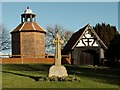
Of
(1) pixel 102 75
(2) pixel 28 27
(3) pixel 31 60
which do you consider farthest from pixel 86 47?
(1) pixel 102 75

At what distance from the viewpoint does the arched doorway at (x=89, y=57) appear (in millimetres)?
43375

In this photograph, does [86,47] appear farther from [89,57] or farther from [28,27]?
[28,27]

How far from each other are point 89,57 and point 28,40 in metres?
11.3

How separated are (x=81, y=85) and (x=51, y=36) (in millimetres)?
53034

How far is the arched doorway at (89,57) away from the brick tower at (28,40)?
7.88 meters

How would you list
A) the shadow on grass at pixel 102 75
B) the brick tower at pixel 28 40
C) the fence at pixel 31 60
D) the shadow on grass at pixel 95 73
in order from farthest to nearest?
the brick tower at pixel 28 40 < the fence at pixel 31 60 < the shadow on grass at pixel 95 73 < the shadow on grass at pixel 102 75

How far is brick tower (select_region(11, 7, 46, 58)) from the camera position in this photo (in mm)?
47750

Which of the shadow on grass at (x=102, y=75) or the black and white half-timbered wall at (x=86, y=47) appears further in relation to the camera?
the black and white half-timbered wall at (x=86, y=47)

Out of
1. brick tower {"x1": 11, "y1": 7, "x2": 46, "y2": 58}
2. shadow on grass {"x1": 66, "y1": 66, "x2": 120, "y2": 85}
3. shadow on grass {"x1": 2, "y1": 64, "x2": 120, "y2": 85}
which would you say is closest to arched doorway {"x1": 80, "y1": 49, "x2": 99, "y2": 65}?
brick tower {"x1": 11, "y1": 7, "x2": 46, "y2": 58}

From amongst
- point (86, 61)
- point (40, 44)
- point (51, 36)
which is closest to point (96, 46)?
point (86, 61)

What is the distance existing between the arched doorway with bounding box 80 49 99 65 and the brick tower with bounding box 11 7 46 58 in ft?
25.9

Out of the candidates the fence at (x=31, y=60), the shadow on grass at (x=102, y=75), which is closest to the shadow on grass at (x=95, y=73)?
the shadow on grass at (x=102, y=75)

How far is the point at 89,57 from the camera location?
Answer: 1727 inches

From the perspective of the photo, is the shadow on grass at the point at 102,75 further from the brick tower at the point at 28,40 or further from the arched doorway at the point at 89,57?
the brick tower at the point at 28,40
